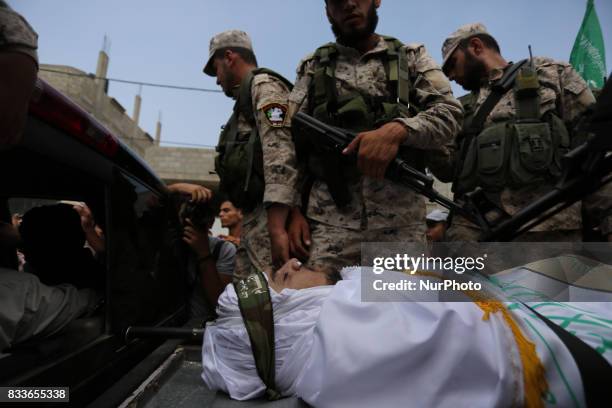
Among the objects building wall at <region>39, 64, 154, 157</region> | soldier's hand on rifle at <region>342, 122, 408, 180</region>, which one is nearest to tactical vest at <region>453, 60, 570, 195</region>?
soldier's hand on rifle at <region>342, 122, 408, 180</region>

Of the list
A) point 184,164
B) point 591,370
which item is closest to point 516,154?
point 591,370

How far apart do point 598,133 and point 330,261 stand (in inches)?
38.4

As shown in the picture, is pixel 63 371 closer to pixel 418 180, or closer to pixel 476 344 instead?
pixel 476 344

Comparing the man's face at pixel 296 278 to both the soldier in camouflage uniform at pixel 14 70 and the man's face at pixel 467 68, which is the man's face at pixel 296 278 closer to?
the soldier in camouflage uniform at pixel 14 70

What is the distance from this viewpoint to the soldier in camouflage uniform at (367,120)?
1.54m

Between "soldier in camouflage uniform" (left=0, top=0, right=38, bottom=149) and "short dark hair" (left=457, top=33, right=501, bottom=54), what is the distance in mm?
2508

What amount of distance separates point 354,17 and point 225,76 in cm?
97

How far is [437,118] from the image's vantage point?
1.56m

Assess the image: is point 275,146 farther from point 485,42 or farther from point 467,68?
point 485,42

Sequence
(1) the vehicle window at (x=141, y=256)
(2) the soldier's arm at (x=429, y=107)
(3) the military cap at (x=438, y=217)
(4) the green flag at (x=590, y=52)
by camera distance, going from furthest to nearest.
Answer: (3) the military cap at (x=438, y=217) → (4) the green flag at (x=590, y=52) → (2) the soldier's arm at (x=429, y=107) → (1) the vehicle window at (x=141, y=256)

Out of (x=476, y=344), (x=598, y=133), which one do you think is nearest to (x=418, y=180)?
(x=598, y=133)

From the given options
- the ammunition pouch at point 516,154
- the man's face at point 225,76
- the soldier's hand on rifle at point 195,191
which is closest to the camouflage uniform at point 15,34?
the soldier's hand on rifle at point 195,191

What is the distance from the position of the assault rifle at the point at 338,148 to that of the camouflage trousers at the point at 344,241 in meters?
0.17

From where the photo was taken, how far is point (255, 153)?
198 centimetres
